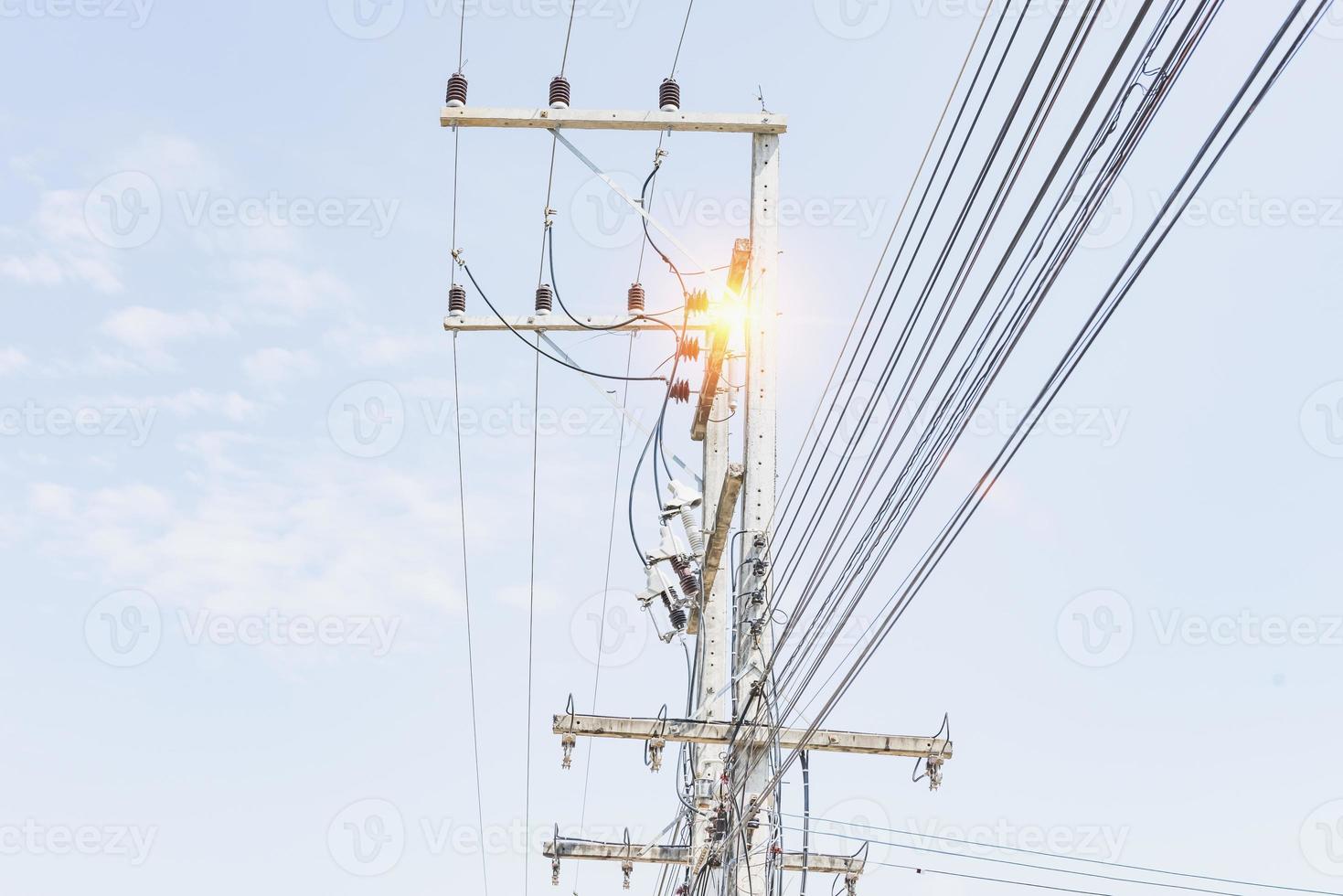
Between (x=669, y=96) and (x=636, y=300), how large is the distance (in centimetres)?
268

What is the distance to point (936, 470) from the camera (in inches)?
317

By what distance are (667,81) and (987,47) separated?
6370 mm

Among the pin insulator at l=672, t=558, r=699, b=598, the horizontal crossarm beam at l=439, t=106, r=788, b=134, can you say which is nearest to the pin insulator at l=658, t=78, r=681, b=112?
the horizontal crossarm beam at l=439, t=106, r=788, b=134

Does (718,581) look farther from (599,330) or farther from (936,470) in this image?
(936,470)

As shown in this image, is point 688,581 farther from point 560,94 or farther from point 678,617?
point 560,94

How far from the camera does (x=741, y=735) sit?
1109 centimetres

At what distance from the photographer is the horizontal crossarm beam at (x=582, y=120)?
1248 centimetres

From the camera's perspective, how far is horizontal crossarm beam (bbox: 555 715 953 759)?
10820 mm

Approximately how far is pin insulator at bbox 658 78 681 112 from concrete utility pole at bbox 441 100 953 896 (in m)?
0.11

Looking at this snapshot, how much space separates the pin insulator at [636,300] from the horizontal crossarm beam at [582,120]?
7.95 ft

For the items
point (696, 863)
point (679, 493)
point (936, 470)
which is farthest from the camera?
point (679, 493)

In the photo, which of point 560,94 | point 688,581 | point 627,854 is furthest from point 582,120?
point 627,854

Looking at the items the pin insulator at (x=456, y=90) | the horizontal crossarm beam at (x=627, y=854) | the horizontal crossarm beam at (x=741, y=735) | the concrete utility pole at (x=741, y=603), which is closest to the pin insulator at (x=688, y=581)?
the concrete utility pole at (x=741, y=603)

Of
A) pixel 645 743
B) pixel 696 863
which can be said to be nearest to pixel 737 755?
pixel 645 743
